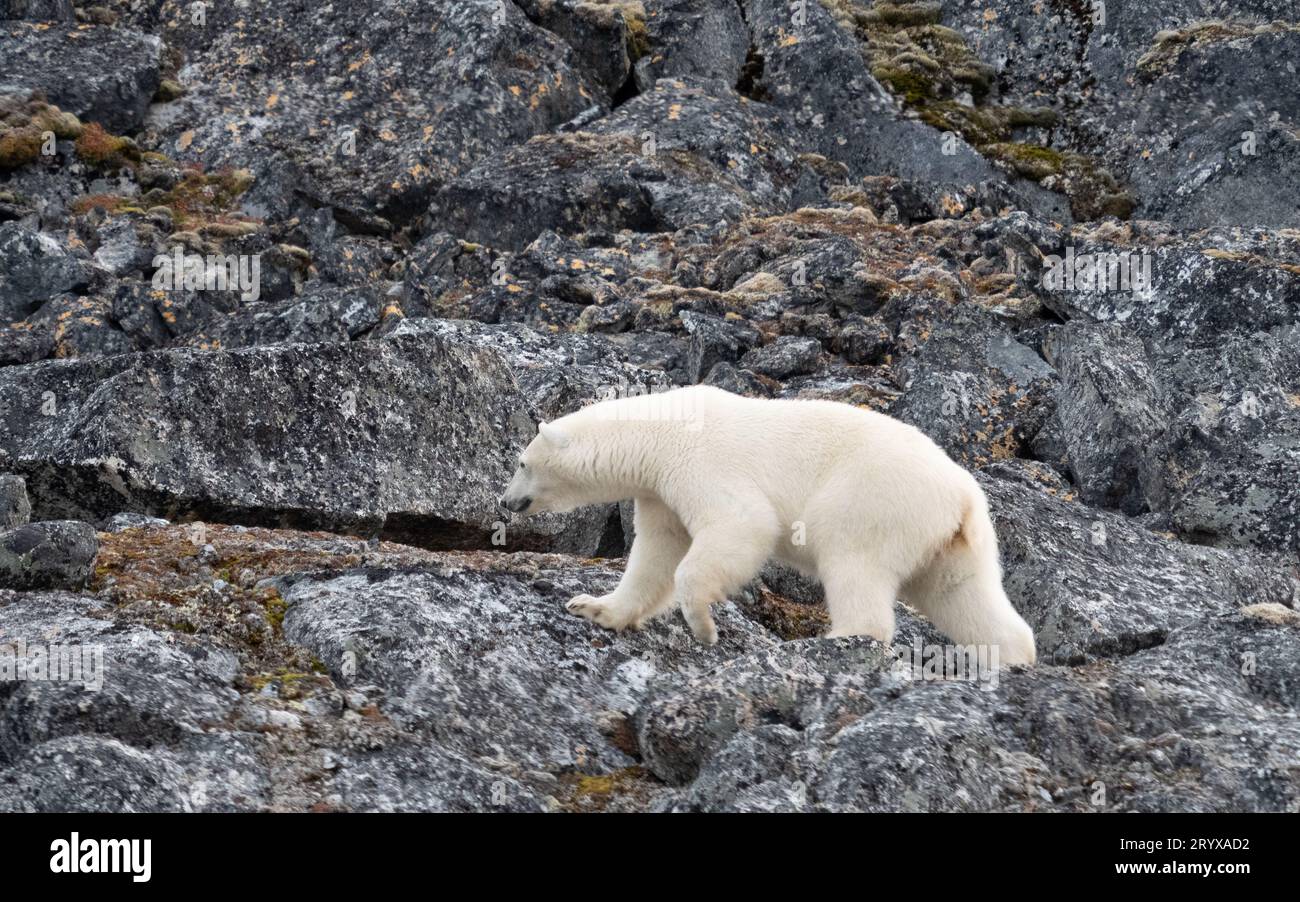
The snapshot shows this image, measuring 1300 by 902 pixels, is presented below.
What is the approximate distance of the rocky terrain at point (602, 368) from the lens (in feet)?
21.9

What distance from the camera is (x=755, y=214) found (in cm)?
2500

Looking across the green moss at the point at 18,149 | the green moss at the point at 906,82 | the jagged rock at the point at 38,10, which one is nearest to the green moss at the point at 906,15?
the green moss at the point at 906,82

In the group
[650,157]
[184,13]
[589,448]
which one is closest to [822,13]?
[650,157]

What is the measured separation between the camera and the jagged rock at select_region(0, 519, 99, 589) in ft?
27.8

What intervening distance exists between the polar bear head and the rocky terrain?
0.45 meters

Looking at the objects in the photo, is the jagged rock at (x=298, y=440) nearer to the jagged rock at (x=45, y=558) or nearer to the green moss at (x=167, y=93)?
the jagged rock at (x=45, y=558)

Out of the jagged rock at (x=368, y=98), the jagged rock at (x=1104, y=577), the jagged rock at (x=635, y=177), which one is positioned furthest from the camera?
the jagged rock at (x=368, y=98)

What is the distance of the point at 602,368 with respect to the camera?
1519 centimetres

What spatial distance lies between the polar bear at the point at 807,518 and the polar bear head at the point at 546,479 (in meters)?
0.34

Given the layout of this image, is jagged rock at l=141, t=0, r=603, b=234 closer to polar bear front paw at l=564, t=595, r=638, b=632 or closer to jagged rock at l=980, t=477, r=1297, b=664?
jagged rock at l=980, t=477, r=1297, b=664
